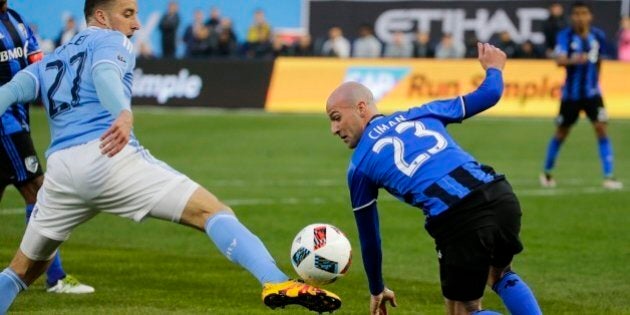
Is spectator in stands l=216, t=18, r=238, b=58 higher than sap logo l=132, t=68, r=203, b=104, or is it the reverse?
spectator in stands l=216, t=18, r=238, b=58

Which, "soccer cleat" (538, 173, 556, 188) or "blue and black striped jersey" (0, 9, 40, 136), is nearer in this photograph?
"blue and black striped jersey" (0, 9, 40, 136)

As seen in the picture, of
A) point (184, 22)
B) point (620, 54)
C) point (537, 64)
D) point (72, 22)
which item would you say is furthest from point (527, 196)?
point (184, 22)

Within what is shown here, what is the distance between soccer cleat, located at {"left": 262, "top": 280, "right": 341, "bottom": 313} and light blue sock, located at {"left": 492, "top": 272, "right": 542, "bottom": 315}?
120cm

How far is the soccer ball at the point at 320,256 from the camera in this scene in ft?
25.4

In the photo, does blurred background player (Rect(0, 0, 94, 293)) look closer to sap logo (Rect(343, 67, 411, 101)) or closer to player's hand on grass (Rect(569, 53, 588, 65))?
player's hand on grass (Rect(569, 53, 588, 65))

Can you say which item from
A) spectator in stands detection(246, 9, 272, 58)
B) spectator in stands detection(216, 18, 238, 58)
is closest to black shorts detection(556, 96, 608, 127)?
spectator in stands detection(246, 9, 272, 58)

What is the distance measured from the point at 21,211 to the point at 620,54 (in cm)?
1972

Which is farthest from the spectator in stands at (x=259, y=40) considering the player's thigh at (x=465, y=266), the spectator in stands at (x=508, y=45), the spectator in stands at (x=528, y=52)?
the player's thigh at (x=465, y=266)

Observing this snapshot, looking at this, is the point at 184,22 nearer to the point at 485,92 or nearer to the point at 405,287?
the point at 405,287

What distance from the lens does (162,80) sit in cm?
3238

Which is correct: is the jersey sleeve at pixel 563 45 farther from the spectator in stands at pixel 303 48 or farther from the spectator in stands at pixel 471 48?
the spectator in stands at pixel 303 48

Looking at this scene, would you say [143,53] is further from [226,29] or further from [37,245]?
[37,245]

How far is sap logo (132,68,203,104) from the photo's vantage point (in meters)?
32.0

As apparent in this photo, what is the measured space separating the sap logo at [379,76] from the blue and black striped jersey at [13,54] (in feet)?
65.5
